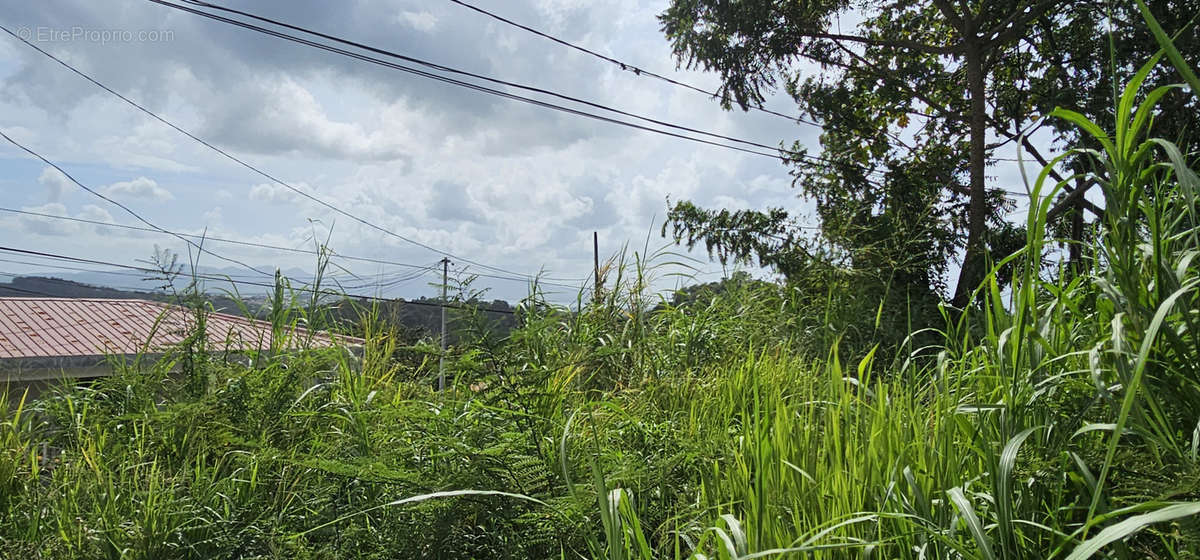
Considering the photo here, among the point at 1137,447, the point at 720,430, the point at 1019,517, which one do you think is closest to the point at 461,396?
the point at 720,430

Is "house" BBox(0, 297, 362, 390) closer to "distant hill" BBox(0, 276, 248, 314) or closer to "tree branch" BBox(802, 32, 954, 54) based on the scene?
"distant hill" BBox(0, 276, 248, 314)

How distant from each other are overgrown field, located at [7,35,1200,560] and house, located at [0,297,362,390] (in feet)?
0.42

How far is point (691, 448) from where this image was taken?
6.37ft

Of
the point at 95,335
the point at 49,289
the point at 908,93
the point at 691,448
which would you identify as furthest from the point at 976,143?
the point at 49,289

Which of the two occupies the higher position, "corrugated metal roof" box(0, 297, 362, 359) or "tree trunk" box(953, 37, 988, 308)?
"tree trunk" box(953, 37, 988, 308)

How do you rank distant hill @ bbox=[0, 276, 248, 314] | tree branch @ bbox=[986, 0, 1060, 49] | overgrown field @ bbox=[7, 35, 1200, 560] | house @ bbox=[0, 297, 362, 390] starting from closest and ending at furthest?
1. overgrown field @ bbox=[7, 35, 1200, 560]
2. house @ bbox=[0, 297, 362, 390]
3. tree branch @ bbox=[986, 0, 1060, 49]
4. distant hill @ bbox=[0, 276, 248, 314]

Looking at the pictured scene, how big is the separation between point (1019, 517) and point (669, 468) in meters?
0.78

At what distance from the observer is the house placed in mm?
2859

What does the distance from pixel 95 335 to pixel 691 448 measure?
12.2 metres

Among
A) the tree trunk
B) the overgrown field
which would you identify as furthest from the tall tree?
the overgrown field

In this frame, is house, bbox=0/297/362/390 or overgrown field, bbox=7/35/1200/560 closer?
overgrown field, bbox=7/35/1200/560

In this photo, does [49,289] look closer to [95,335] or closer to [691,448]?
[95,335]

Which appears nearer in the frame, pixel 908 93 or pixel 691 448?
pixel 691 448

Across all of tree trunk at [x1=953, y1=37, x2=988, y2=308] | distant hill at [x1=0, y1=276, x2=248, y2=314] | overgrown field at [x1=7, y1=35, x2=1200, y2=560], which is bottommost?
overgrown field at [x1=7, y1=35, x2=1200, y2=560]
